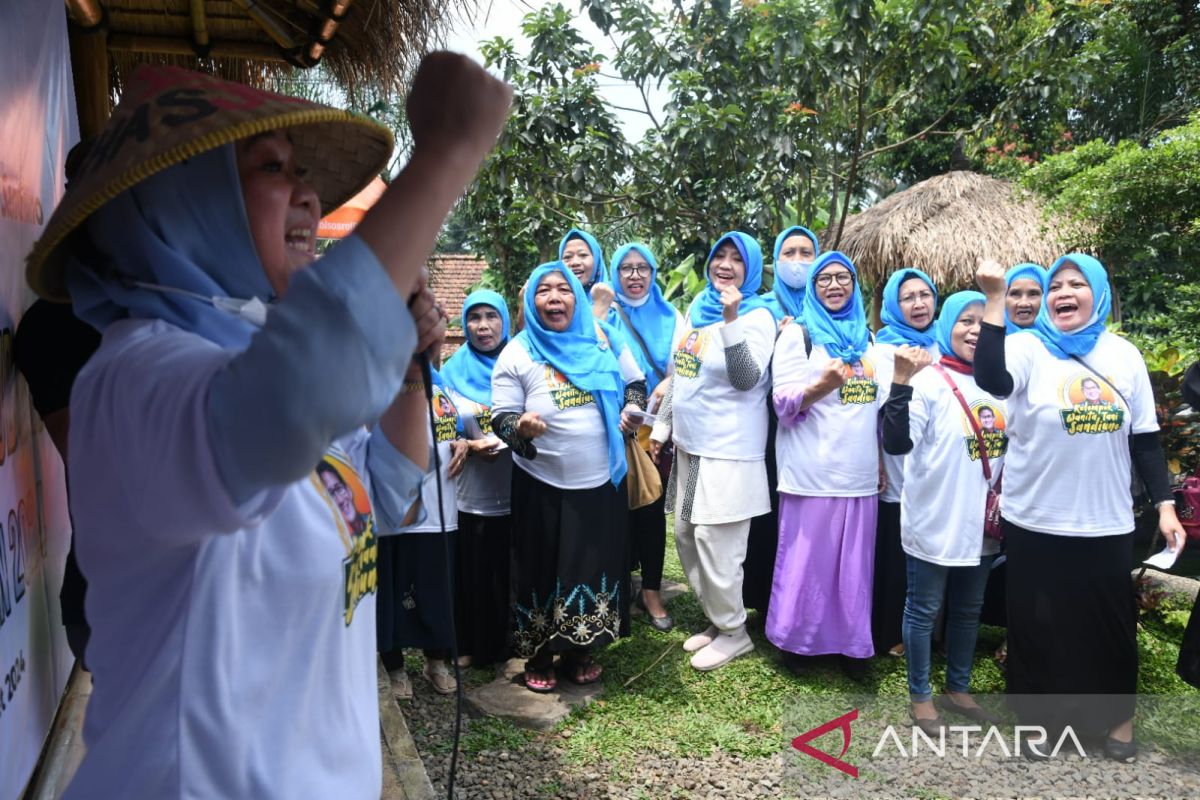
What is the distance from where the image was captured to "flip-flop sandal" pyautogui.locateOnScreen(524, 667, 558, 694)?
4.25 meters

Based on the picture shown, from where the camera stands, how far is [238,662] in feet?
3.17

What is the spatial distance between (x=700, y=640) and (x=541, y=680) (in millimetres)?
956

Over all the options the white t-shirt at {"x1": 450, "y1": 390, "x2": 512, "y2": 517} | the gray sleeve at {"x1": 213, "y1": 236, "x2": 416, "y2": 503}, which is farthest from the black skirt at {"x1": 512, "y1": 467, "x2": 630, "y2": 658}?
the gray sleeve at {"x1": 213, "y1": 236, "x2": 416, "y2": 503}

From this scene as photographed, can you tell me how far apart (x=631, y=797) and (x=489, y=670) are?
1395 mm

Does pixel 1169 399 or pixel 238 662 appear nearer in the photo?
pixel 238 662

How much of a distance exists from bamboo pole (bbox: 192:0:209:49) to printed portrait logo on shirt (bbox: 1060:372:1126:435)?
339 centimetres

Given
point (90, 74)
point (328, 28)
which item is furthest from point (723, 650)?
point (90, 74)

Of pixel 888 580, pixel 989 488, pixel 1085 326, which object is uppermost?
pixel 1085 326

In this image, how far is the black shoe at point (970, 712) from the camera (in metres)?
3.96

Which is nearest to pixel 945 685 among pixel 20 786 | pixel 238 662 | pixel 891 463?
pixel 891 463

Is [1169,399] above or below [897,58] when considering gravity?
below

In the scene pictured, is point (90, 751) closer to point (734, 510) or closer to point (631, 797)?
point (631, 797)

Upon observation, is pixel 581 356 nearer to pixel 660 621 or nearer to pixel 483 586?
pixel 483 586

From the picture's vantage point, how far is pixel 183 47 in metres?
3.27
